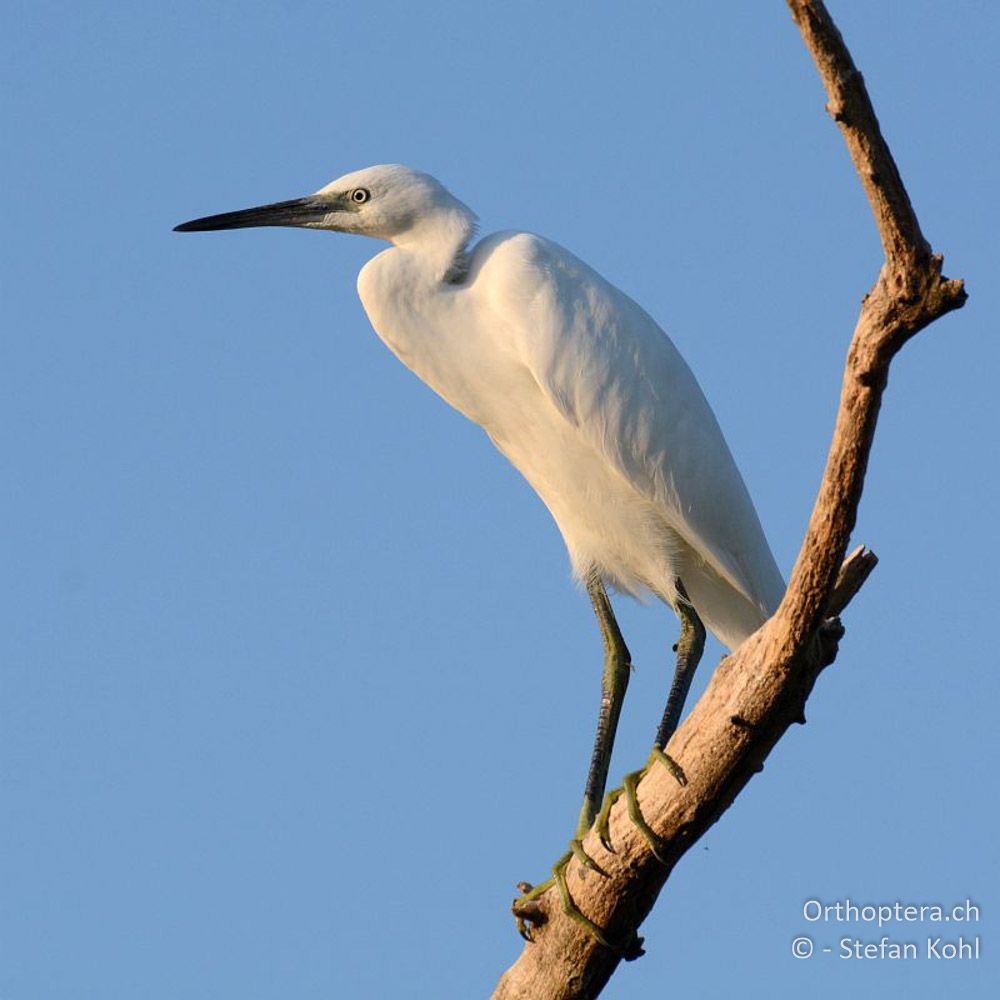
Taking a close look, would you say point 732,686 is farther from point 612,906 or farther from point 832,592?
point 612,906

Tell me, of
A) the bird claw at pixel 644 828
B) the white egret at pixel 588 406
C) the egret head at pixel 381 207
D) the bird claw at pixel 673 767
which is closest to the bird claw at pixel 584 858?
the bird claw at pixel 644 828

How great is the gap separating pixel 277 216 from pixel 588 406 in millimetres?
1721

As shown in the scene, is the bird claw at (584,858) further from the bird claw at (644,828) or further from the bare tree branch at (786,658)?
the bird claw at (644,828)

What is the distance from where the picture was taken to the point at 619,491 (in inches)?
247

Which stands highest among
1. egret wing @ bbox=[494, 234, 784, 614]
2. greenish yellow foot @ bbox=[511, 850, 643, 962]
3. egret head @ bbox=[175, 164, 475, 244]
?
egret head @ bbox=[175, 164, 475, 244]

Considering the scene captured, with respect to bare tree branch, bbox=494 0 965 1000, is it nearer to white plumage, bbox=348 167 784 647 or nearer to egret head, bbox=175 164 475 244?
white plumage, bbox=348 167 784 647

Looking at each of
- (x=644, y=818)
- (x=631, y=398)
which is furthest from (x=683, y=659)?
(x=644, y=818)

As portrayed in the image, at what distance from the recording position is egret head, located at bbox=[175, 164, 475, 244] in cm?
648

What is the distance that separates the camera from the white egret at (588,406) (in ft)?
20.0

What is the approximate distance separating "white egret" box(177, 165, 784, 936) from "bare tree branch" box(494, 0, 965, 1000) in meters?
0.83

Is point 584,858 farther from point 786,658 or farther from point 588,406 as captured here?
point 588,406

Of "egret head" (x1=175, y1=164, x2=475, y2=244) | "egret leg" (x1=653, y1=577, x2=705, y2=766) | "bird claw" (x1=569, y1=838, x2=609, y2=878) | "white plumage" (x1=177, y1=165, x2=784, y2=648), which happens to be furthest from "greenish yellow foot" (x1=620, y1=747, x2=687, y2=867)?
"egret head" (x1=175, y1=164, x2=475, y2=244)

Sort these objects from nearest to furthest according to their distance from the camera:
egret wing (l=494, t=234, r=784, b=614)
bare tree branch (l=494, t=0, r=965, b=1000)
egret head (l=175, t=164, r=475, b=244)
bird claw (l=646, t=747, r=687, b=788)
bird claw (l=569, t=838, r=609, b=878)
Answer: bare tree branch (l=494, t=0, r=965, b=1000) < bird claw (l=646, t=747, r=687, b=788) < bird claw (l=569, t=838, r=609, b=878) < egret wing (l=494, t=234, r=784, b=614) < egret head (l=175, t=164, r=475, b=244)

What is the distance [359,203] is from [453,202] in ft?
1.38
